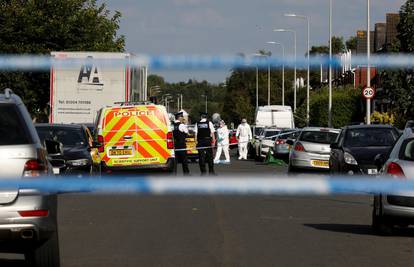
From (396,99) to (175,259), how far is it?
77.9 ft

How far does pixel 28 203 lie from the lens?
9797mm

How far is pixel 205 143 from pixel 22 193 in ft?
59.8

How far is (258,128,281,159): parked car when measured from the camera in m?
43.7

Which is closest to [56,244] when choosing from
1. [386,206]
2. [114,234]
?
[114,234]

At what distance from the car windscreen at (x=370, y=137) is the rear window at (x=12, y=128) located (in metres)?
14.7

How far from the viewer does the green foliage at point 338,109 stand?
57.7 metres

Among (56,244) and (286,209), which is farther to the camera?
(286,209)

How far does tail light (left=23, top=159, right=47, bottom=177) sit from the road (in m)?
2.22

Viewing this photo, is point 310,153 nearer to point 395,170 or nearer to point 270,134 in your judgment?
point 395,170

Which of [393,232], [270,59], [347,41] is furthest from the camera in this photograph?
[347,41]

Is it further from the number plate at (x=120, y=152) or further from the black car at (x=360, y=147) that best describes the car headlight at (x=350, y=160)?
the number plate at (x=120, y=152)

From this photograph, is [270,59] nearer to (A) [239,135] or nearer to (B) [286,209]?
(B) [286,209]

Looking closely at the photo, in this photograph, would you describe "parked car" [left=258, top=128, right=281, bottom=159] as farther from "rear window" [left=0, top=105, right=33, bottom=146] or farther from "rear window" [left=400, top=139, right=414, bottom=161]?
"rear window" [left=0, top=105, right=33, bottom=146]

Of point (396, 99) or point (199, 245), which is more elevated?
point (396, 99)
